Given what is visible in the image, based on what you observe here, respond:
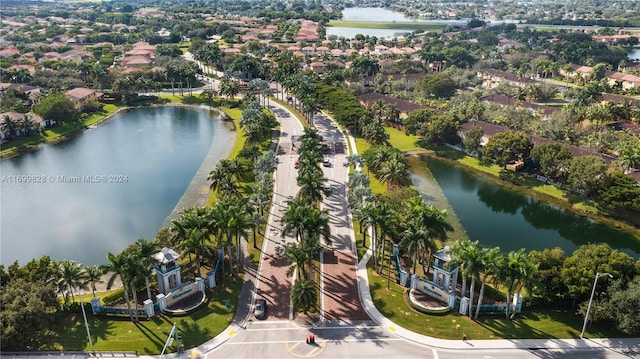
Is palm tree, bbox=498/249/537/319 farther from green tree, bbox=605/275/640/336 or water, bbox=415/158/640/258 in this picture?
water, bbox=415/158/640/258

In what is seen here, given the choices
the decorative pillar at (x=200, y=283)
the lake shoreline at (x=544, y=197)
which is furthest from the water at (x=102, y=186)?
the lake shoreline at (x=544, y=197)

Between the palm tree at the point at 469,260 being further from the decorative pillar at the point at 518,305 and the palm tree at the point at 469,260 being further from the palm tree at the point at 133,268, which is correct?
the palm tree at the point at 133,268

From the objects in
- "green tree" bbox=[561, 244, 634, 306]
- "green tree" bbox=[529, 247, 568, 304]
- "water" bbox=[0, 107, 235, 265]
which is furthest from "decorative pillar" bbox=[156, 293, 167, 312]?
"green tree" bbox=[561, 244, 634, 306]

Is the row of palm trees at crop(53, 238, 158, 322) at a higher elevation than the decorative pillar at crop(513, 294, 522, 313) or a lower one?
higher

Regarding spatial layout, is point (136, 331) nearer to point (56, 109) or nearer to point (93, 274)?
point (93, 274)

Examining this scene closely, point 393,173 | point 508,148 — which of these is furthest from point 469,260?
point 508,148

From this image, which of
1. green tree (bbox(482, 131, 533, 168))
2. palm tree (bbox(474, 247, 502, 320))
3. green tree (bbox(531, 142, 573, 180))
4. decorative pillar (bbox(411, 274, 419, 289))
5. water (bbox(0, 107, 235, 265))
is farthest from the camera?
green tree (bbox(482, 131, 533, 168))

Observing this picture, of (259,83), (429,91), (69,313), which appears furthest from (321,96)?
(69,313)
